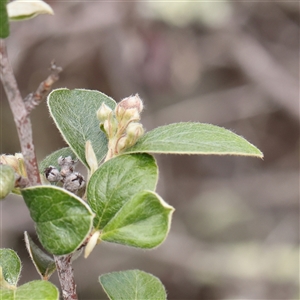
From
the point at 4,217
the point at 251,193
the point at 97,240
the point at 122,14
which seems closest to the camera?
the point at 97,240

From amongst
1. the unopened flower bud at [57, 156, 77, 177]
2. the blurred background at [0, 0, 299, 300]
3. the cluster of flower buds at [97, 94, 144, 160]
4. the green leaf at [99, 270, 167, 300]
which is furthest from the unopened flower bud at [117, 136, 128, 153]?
the blurred background at [0, 0, 299, 300]

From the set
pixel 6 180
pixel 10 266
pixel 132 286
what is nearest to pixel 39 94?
pixel 6 180

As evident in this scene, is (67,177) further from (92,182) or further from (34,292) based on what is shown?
(34,292)

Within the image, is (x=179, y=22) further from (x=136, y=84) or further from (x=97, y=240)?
(x=97, y=240)

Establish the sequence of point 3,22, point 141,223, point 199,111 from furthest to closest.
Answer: point 199,111
point 141,223
point 3,22

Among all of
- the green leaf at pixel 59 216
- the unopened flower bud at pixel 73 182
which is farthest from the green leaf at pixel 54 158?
the green leaf at pixel 59 216

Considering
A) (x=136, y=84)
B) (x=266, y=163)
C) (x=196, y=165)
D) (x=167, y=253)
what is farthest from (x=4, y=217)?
(x=266, y=163)

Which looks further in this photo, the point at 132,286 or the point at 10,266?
the point at 132,286
